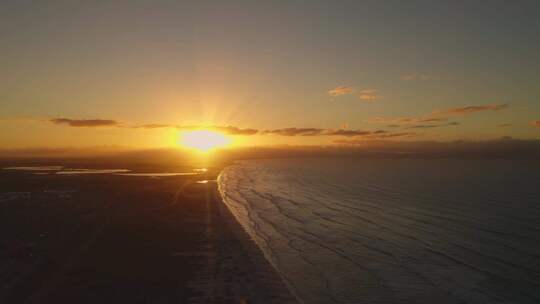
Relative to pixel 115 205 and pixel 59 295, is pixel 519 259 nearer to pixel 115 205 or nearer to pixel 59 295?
pixel 59 295

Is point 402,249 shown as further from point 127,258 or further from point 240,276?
point 127,258

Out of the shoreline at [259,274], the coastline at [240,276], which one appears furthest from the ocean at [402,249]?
the coastline at [240,276]

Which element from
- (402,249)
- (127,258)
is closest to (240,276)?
(127,258)

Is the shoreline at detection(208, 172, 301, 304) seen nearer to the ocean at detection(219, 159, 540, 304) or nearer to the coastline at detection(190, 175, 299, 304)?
the coastline at detection(190, 175, 299, 304)

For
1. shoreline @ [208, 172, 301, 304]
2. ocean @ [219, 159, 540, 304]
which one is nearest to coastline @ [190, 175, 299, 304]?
shoreline @ [208, 172, 301, 304]

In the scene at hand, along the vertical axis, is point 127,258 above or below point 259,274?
above

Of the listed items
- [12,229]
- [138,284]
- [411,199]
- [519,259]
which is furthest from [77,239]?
[411,199]

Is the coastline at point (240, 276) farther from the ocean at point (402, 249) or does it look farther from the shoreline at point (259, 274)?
the ocean at point (402, 249)

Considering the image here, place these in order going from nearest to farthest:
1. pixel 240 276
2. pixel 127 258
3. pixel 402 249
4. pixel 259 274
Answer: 1. pixel 240 276
2. pixel 259 274
3. pixel 127 258
4. pixel 402 249
